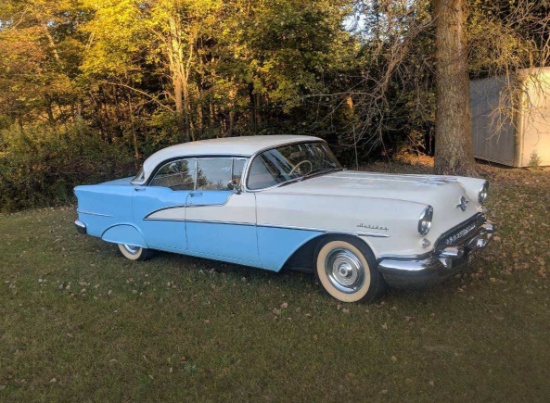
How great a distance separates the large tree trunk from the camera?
27.9ft

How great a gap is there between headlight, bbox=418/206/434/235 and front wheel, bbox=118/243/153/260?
145 inches

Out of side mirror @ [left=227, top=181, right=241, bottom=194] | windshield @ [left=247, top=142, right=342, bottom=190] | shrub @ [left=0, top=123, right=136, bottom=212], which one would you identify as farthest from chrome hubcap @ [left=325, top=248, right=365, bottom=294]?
shrub @ [left=0, top=123, right=136, bottom=212]

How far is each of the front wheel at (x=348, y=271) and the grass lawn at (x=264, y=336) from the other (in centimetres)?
12

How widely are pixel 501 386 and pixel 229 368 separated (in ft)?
6.20

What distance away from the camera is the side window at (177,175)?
18.2 feet

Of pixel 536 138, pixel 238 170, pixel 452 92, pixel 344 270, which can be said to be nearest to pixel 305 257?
pixel 344 270

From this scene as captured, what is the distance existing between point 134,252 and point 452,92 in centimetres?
637

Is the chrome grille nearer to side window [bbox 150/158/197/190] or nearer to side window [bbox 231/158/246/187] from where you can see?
side window [bbox 231/158/246/187]

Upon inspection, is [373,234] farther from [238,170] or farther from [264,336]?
[238,170]

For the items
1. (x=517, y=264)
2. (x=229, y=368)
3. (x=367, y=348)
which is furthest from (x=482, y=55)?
(x=229, y=368)

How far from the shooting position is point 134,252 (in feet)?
20.7

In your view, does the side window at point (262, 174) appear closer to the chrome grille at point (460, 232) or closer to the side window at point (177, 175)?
the side window at point (177, 175)

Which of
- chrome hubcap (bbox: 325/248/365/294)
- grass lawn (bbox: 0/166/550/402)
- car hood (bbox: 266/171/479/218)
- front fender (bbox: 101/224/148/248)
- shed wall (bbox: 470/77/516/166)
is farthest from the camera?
shed wall (bbox: 470/77/516/166)

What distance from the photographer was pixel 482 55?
918 centimetres
